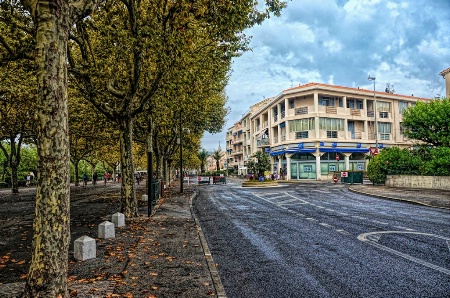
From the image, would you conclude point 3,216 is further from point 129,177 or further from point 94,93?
point 94,93

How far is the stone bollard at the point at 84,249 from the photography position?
6.81 m

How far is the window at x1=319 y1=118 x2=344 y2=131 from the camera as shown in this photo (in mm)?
45688

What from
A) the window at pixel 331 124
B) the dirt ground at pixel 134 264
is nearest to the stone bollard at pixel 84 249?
the dirt ground at pixel 134 264

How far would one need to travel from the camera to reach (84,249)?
6832 millimetres

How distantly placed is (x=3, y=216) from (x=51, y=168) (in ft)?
43.6

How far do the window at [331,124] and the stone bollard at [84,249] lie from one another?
42072 mm

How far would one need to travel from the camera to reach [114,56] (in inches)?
530

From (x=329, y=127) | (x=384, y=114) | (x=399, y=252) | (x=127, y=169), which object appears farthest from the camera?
(x=384, y=114)

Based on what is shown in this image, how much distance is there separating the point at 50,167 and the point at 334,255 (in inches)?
221

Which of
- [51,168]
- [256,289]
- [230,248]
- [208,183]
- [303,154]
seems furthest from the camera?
[303,154]

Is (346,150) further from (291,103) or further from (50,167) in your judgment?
(50,167)

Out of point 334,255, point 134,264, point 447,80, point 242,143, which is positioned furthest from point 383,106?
point 134,264

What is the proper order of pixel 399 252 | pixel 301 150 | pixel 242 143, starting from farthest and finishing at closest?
pixel 242 143 → pixel 301 150 → pixel 399 252

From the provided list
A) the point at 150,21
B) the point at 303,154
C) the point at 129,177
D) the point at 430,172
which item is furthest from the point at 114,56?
the point at 303,154
